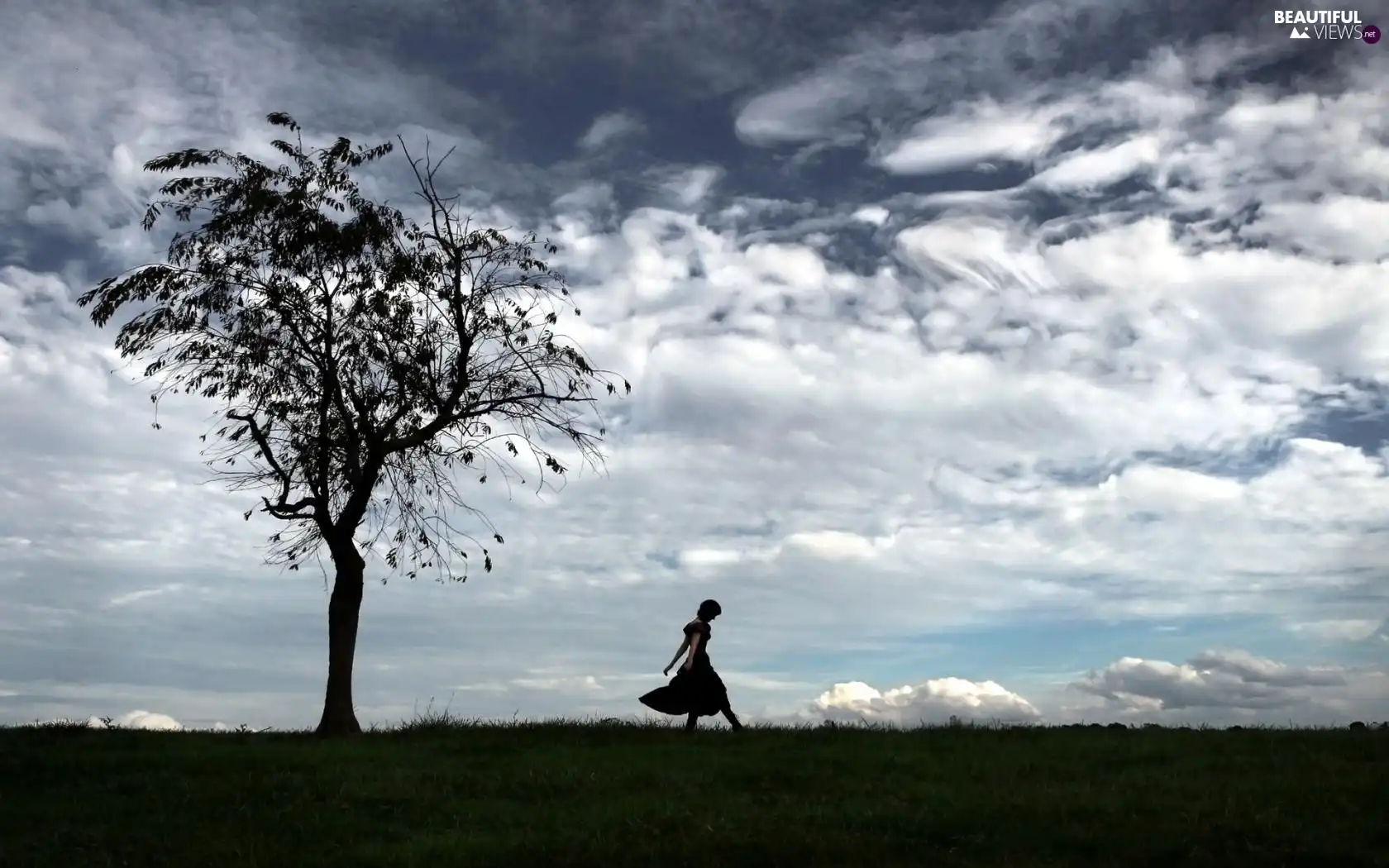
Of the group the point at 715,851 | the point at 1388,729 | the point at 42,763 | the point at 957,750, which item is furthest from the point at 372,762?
the point at 1388,729

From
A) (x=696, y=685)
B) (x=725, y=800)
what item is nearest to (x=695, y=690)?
(x=696, y=685)

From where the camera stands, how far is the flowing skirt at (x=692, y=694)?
24922 mm

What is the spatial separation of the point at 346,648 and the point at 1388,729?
71.3 ft

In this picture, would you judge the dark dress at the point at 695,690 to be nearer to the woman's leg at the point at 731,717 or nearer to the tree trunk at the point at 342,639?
the woman's leg at the point at 731,717

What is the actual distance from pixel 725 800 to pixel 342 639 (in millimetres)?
14217

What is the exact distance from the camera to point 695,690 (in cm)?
2492

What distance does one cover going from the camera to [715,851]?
1524cm

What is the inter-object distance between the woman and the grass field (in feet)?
1.99

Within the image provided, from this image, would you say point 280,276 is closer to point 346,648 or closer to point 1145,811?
point 346,648

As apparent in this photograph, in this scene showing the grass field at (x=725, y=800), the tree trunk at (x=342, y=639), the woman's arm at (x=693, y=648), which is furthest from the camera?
the tree trunk at (x=342, y=639)

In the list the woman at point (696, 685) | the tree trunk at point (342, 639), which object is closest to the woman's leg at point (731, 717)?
the woman at point (696, 685)

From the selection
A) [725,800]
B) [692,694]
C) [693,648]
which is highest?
[693,648]

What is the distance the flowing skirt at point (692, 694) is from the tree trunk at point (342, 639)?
7.73 m

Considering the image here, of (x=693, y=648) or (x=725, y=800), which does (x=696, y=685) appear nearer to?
(x=693, y=648)
